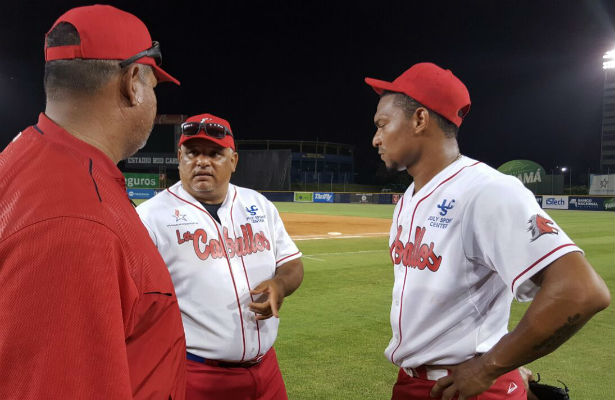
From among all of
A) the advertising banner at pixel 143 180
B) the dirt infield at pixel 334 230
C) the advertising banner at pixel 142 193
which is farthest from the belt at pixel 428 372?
the advertising banner at pixel 143 180

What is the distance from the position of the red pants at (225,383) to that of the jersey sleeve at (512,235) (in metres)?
1.43

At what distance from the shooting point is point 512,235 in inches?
63.1

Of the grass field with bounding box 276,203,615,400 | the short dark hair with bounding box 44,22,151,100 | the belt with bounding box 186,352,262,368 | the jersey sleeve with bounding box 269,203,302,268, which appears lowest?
the grass field with bounding box 276,203,615,400

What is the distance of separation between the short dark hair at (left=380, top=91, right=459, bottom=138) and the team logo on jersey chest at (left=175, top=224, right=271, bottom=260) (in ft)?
3.94

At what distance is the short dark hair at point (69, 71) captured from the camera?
47.7 inches

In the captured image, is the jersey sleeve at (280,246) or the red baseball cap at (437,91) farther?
the jersey sleeve at (280,246)

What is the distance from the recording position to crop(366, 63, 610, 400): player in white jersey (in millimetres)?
1504

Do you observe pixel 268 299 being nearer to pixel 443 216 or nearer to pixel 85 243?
pixel 443 216

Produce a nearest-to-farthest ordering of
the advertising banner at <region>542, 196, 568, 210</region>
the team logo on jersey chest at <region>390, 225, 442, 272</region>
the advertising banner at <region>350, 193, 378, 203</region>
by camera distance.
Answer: the team logo on jersey chest at <region>390, 225, 442, 272</region> < the advertising banner at <region>542, 196, 568, 210</region> < the advertising banner at <region>350, 193, 378, 203</region>

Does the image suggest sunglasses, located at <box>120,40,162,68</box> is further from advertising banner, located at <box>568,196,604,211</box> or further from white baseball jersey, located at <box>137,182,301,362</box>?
advertising banner, located at <box>568,196,604,211</box>

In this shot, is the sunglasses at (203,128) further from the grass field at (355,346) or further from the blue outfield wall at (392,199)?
the blue outfield wall at (392,199)

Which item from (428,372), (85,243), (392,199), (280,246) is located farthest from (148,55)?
(392,199)

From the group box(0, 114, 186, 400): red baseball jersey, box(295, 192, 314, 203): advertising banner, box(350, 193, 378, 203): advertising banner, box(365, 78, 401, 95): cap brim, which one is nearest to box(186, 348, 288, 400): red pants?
box(0, 114, 186, 400): red baseball jersey

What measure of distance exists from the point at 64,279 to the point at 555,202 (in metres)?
36.7
